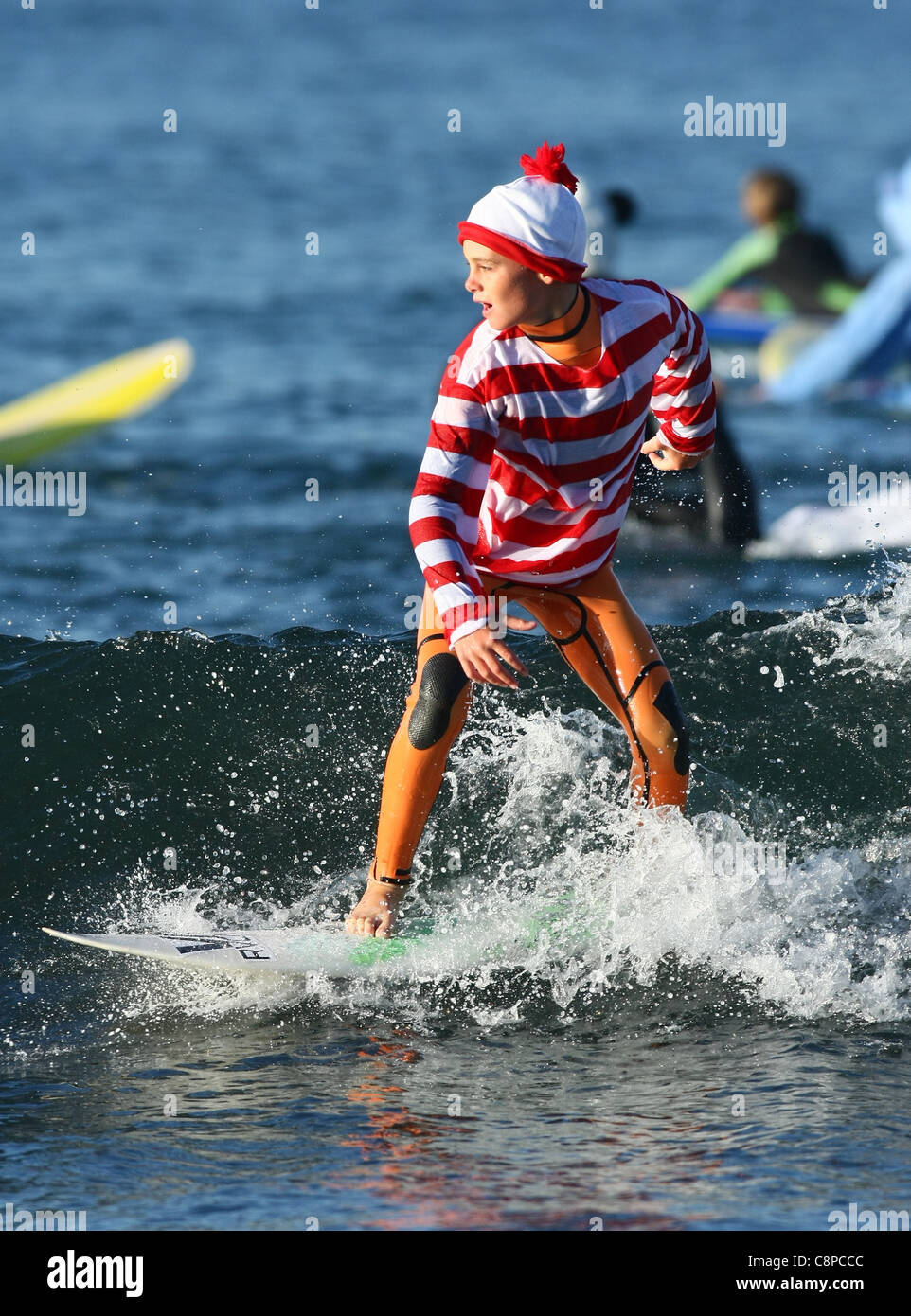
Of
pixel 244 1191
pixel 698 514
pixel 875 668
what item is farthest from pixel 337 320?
pixel 244 1191

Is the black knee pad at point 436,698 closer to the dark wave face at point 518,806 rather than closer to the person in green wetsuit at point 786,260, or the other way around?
the dark wave face at point 518,806

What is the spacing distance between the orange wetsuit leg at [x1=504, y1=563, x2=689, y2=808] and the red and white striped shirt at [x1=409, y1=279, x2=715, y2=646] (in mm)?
100

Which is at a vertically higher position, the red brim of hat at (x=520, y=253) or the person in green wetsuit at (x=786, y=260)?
the person in green wetsuit at (x=786, y=260)

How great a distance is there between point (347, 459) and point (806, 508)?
11.8 feet

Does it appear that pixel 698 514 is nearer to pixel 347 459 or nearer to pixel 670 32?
pixel 347 459

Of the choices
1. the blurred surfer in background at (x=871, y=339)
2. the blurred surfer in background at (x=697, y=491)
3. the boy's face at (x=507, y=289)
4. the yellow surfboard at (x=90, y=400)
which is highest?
the blurred surfer in background at (x=871, y=339)

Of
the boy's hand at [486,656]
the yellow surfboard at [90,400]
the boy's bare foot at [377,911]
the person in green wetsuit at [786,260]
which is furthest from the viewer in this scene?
the person in green wetsuit at [786,260]

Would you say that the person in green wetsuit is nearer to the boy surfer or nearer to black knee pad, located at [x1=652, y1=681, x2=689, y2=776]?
the boy surfer

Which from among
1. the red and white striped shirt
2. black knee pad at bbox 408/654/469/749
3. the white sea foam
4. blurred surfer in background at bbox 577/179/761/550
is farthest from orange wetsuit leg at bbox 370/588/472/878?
blurred surfer in background at bbox 577/179/761/550

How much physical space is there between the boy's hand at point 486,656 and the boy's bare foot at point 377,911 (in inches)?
35.5

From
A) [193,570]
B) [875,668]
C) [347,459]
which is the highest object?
[347,459]

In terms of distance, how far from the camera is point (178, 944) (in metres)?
4.65

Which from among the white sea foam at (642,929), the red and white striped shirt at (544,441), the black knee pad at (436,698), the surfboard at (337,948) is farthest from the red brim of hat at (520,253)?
the surfboard at (337,948)

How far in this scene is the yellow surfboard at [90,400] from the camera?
37.7 feet
